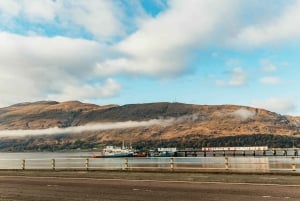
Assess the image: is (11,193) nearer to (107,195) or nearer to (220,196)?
(107,195)

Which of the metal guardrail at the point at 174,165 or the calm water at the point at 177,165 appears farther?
the calm water at the point at 177,165

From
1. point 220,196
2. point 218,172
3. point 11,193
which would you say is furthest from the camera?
point 218,172

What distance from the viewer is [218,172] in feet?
110

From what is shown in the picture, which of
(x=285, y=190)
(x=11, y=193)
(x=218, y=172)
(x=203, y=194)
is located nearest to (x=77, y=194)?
(x=11, y=193)

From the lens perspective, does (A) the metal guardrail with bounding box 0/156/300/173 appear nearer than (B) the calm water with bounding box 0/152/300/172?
Yes

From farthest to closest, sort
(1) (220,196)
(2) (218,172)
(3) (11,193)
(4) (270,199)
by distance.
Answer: (2) (218,172) → (3) (11,193) → (1) (220,196) → (4) (270,199)

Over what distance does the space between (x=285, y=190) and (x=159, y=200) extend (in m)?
6.58

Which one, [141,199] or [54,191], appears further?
[54,191]

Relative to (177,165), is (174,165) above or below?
below

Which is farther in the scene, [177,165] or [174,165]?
[174,165]

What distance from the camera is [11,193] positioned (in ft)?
67.2

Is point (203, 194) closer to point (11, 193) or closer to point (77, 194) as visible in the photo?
point (77, 194)

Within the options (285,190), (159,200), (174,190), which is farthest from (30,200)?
(285,190)

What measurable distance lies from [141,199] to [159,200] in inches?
33.8
